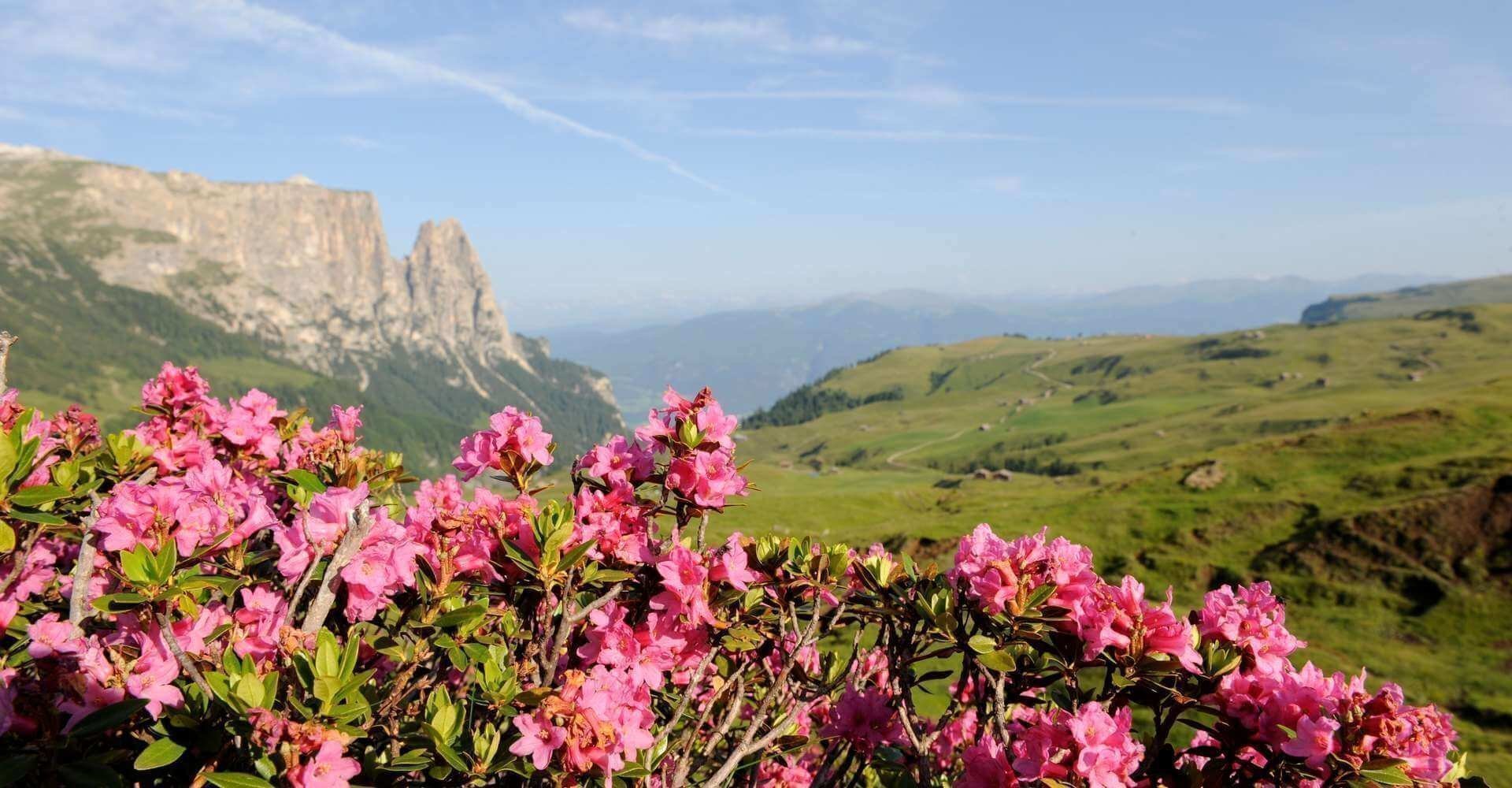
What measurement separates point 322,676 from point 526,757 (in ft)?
2.68

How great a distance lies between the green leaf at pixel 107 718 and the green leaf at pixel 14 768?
0.39 ft

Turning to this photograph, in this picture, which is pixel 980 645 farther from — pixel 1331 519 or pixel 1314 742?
pixel 1331 519

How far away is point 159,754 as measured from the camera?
2.36 meters

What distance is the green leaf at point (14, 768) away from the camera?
2262mm

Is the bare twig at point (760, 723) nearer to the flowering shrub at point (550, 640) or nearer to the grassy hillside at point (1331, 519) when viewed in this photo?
the flowering shrub at point (550, 640)

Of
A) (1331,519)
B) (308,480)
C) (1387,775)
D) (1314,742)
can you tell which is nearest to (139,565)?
(308,480)

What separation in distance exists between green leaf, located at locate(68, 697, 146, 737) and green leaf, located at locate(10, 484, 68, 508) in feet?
3.57

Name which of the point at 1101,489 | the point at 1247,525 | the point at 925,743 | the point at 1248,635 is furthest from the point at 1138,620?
the point at 1101,489

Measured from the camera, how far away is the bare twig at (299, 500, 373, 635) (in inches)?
108

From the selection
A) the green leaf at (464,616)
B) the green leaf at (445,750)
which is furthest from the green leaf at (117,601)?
the green leaf at (445,750)

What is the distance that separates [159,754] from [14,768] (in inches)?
16.1

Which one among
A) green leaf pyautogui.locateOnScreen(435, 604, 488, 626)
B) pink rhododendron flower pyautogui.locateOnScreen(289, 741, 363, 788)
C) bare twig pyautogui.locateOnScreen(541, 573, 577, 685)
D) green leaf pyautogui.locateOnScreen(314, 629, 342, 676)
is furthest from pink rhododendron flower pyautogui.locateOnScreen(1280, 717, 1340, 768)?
green leaf pyautogui.locateOnScreen(314, 629, 342, 676)

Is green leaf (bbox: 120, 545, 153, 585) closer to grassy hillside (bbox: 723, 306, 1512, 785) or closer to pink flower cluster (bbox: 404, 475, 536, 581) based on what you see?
pink flower cluster (bbox: 404, 475, 536, 581)

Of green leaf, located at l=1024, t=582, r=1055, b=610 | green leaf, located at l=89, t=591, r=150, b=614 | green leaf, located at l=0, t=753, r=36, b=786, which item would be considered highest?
green leaf, located at l=89, t=591, r=150, b=614
